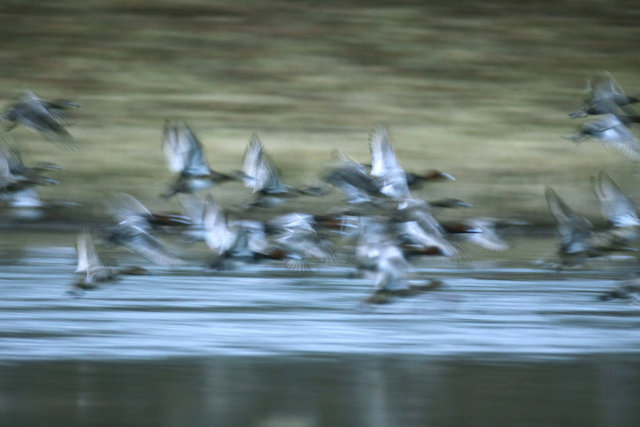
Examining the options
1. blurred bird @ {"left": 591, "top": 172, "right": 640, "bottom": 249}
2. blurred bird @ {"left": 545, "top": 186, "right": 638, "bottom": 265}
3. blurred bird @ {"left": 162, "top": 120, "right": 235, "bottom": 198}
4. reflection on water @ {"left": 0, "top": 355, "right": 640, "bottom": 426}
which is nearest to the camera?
reflection on water @ {"left": 0, "top": 355, "right": 640, "bottom": 426}

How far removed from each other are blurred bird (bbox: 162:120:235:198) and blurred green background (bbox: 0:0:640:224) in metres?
3.91

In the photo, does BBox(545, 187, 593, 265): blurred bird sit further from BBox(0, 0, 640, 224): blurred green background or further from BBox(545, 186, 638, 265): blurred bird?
BBox(0, 0, 640, 224): blurred green background

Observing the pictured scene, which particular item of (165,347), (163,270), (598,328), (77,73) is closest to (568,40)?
(77,73)

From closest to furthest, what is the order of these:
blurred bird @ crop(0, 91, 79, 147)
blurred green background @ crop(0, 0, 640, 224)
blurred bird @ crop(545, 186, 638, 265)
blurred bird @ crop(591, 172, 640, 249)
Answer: blurred bird @ crop(545, 186, 638, 265), blurred bird @ crop(591, 172, 640, 249), blurred bird @ crop(0, 91, 79, 147), blurred green background @ crop(0, 0, 640, 224)

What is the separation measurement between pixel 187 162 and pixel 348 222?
1067 mm

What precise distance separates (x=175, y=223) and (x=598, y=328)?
6.67 ft

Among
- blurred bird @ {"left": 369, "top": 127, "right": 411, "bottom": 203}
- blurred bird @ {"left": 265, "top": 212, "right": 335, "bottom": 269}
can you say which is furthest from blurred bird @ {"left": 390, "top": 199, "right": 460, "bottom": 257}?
blurred bird @ {"left": 265, "top": 212, "right": 335, "bottom": 269}

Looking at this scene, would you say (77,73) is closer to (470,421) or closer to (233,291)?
(233,291)

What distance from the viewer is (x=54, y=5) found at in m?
16.9

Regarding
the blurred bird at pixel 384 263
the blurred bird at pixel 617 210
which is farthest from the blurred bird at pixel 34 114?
the blurred bird at pixel 617 210

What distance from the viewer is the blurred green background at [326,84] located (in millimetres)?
12617

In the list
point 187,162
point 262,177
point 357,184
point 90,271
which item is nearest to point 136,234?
point 90,271

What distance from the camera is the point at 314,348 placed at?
5766 mm

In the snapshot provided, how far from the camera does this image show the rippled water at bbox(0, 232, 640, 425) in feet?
15.4
